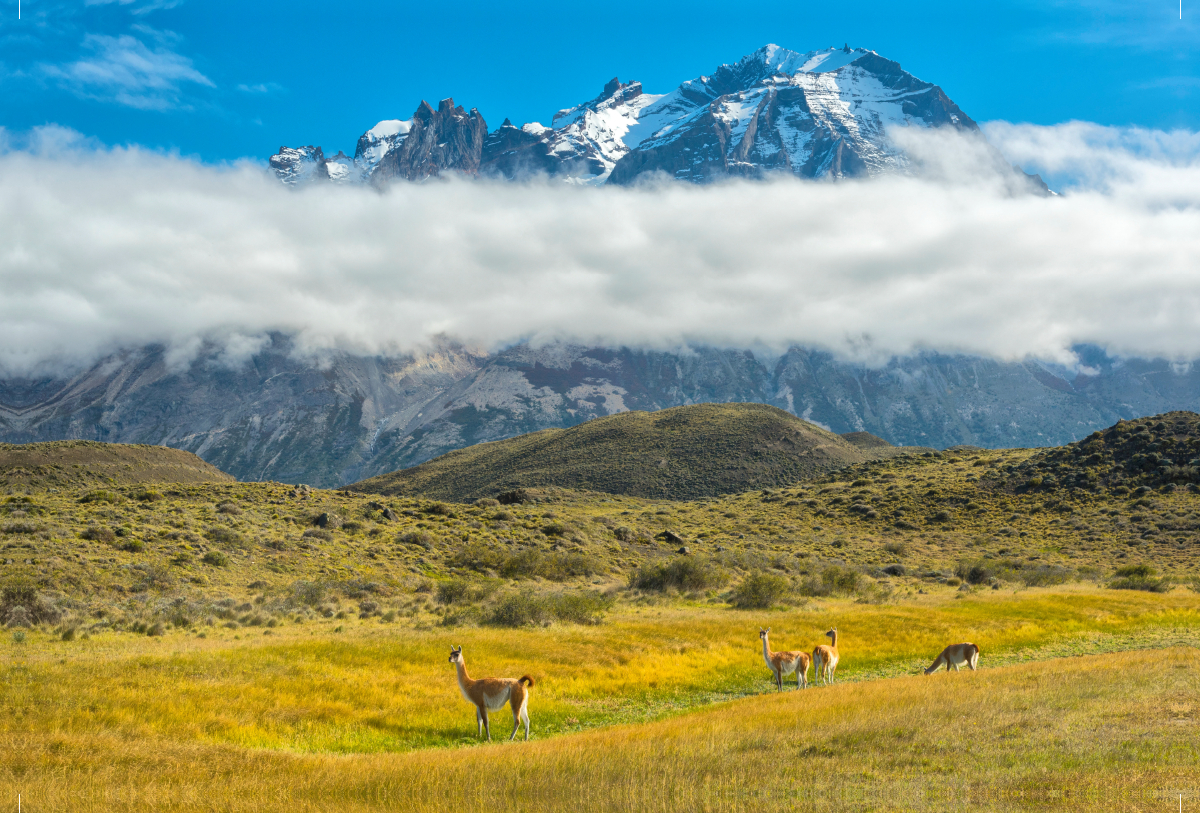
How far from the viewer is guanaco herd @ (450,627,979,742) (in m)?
16.6

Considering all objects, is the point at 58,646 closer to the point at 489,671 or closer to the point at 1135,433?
the point at 489,671

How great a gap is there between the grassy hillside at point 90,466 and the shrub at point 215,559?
60011 mm

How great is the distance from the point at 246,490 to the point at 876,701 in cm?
6698

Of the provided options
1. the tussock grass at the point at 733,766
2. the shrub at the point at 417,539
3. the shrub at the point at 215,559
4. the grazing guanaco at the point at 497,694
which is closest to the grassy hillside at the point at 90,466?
the shrub at the point at 417,539

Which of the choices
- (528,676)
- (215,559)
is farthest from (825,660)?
(215,559)

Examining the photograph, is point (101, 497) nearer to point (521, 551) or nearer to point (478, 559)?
point (478, 559)

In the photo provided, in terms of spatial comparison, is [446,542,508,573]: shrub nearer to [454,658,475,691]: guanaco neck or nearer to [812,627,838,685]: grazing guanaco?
[812,627,838,685]: grazing guanaco

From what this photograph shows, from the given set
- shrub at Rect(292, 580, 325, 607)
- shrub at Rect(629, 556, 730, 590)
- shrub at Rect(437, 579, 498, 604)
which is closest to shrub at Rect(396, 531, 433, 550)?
shrub at Rect(629, 556, 730, 590)

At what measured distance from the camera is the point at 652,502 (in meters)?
138

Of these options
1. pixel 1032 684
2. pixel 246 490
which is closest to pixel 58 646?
pixel 1032 684

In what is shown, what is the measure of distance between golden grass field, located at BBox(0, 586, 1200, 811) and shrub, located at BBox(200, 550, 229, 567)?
17179mm

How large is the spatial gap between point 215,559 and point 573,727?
3374 centimetres

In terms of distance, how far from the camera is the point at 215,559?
45.0 meters

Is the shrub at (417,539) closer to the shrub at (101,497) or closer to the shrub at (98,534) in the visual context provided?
the shrub at (98,534)
